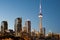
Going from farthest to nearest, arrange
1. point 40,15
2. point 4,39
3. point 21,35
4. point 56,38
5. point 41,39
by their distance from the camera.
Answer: point 40,15
point 56,38
point 41,39
point 21,35
point 4,39

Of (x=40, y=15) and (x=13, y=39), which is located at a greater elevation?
(x=40, y=15)

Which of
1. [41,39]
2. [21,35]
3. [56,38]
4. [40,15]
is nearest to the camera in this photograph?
[21,35]

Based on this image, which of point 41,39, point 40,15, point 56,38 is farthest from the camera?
point 40,15

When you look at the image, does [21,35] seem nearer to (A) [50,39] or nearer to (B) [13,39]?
(B) [13,39]

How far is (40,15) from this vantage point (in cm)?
12775

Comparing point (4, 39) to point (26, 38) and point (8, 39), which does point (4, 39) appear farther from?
point (26, 38)

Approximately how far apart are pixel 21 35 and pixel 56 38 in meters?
25.1

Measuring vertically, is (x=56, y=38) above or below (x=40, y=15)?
below

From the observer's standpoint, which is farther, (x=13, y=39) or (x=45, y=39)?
(x=45, y=39)

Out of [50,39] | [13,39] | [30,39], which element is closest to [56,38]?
[50,39]

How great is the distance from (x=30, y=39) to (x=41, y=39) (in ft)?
35.9

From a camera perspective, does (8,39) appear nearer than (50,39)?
Yes

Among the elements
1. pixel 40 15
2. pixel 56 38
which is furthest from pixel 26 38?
pixel 40 15

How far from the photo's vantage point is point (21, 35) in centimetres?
7031
